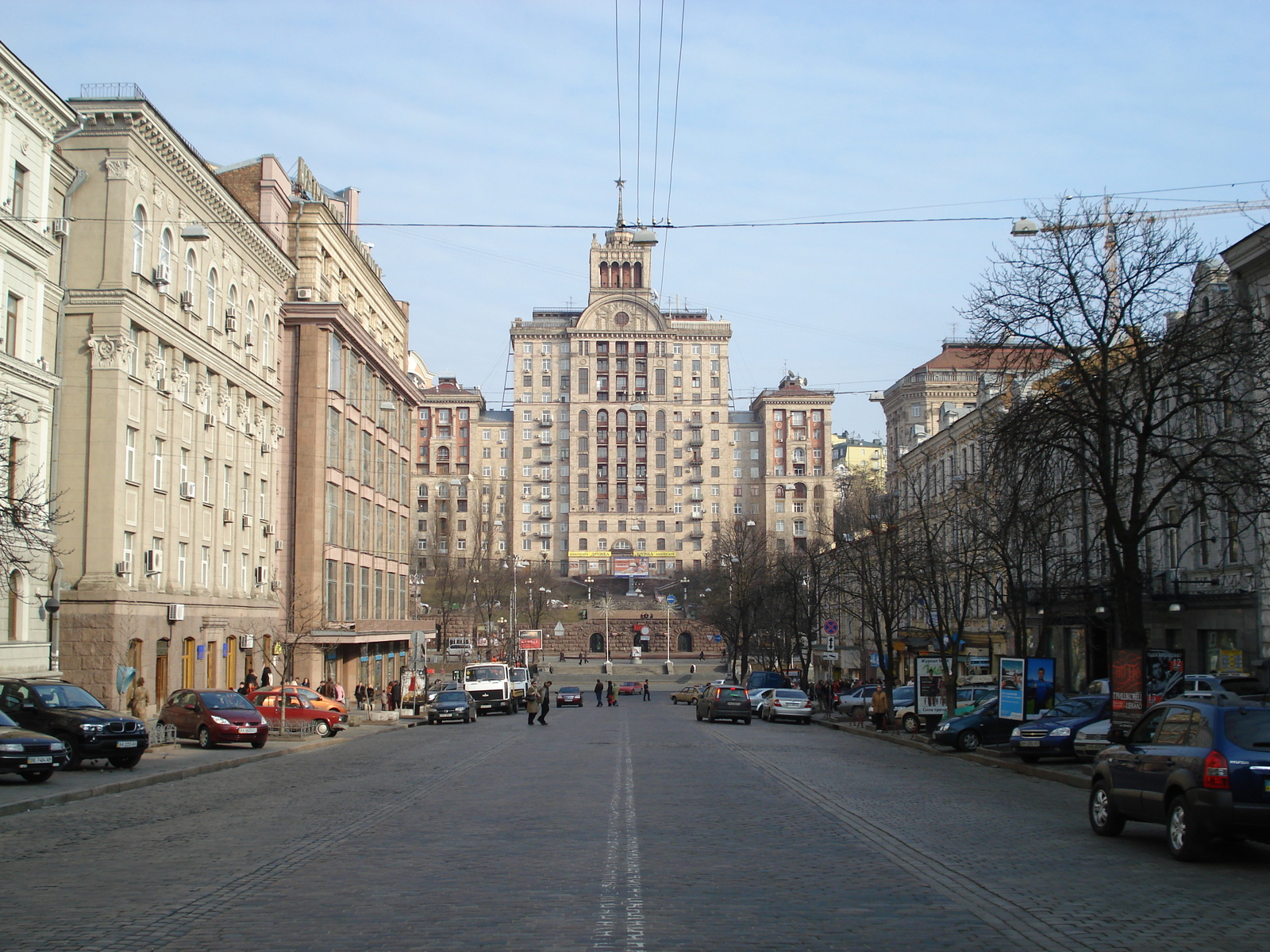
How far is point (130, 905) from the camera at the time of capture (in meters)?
9.37

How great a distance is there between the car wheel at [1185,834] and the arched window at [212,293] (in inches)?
1575

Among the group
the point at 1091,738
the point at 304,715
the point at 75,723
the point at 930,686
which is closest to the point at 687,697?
the point at 930,686

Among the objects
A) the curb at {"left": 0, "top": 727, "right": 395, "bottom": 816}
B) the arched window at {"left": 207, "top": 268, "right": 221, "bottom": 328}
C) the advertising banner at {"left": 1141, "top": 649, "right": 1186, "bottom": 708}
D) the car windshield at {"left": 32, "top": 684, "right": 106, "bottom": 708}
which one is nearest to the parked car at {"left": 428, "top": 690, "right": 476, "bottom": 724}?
the curb at {"left": 0, "top": 727, "right": 395, "bottom": 816}

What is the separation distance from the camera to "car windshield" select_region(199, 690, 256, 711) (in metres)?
30.8

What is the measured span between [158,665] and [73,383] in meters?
9.43

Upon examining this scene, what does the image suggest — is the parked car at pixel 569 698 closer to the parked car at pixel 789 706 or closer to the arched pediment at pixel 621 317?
the parked car at pixel 789 706

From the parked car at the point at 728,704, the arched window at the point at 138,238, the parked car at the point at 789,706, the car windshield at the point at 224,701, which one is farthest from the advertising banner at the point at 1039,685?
the arched window at the point at 138,238

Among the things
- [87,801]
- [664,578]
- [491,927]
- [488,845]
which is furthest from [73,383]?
[664,578]

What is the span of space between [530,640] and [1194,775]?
95.7m

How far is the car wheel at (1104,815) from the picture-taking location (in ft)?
44.4

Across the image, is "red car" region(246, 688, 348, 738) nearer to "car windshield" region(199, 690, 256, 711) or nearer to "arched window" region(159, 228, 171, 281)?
"car windshield" region(199, 690, 256, 711)

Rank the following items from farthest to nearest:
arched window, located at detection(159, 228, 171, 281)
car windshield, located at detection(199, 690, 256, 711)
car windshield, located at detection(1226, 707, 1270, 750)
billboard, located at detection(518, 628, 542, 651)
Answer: billboard, located at detection(518, 628, 542, 651) → arched window, located at detection(159, 228, 171, 281) → car windshield, located at detection(199, 690, 256, 711) → car windshield, located at detection(1226, 707, 1270, 750)

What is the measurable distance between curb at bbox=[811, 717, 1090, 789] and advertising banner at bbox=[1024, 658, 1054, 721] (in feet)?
8.99

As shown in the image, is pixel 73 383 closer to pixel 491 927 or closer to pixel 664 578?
pixel 491 927
